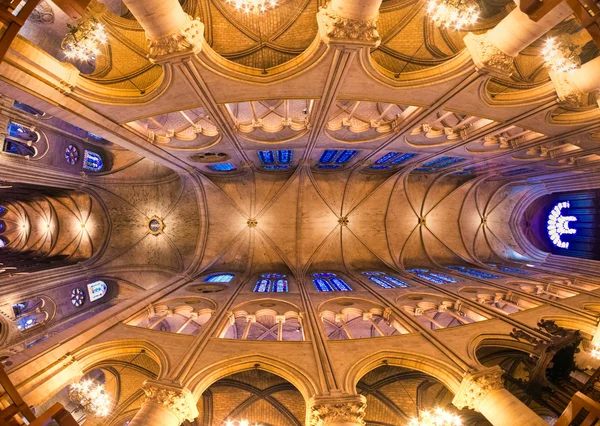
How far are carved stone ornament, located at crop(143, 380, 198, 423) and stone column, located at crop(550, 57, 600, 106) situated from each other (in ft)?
39.1

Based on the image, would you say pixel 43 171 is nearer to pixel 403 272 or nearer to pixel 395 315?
pixel 395 315

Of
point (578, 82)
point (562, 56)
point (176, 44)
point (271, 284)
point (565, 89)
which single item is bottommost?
point (271, 284)

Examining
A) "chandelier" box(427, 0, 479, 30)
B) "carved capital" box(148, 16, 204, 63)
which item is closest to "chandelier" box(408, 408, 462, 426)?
"chandelier" box(427, 0, 479, 30)

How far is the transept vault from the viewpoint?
22.4ft

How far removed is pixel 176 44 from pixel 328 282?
12109mm

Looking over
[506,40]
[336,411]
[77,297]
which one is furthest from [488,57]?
[77,297]

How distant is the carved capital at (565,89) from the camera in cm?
768

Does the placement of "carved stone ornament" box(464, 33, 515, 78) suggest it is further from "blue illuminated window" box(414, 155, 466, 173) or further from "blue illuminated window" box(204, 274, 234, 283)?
"blue illuminated window" box(204, 274, 234, 283)

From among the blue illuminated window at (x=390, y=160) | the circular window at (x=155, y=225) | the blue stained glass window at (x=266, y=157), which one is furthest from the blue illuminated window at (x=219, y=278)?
the blue illuminated window at (x=390, y=160)

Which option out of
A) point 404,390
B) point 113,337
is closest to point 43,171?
point 113,337

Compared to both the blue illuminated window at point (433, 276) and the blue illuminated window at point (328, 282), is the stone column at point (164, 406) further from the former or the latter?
the blue illuminated window at point (433, 276)

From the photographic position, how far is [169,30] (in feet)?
21.2

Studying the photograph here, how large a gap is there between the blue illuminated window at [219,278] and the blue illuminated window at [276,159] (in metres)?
6.23

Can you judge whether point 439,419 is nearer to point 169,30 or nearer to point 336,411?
point 336,411
